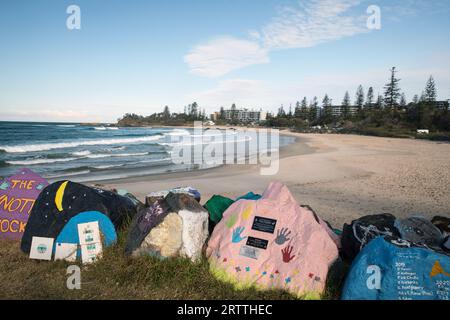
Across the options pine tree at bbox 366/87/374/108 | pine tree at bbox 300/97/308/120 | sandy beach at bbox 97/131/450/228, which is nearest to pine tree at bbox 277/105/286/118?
pine tree at bbox 300/97/308/120

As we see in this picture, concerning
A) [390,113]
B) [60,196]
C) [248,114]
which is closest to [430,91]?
[390,113]

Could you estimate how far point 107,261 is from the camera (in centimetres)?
368

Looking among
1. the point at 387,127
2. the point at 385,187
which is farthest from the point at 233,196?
the point at 387,127

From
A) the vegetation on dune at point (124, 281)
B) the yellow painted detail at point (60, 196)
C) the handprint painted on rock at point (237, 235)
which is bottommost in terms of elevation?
the vegetation on dune at point (124, 281)

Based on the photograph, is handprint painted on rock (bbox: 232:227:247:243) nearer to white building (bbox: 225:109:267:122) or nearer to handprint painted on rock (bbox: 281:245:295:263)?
handprint painted on rock (bbox: 281:245:295:263)

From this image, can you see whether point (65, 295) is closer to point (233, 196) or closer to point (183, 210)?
point (183, 210)

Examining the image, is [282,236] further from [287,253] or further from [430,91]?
[430,91]

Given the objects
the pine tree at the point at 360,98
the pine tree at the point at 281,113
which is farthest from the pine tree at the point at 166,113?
the pine tree at the point at 360,98

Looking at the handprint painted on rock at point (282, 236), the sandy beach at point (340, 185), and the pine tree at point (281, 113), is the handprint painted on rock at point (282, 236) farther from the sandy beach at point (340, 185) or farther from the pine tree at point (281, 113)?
the pine tree at point (281, 113)

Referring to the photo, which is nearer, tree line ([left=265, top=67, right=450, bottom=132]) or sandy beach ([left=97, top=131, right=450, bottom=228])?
sandy beach ([left=97, top=131, right=450, bottom=228])

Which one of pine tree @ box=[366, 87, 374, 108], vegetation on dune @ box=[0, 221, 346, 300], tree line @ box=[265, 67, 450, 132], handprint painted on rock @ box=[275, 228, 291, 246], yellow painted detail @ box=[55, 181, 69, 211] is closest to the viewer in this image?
vegetation on dune @ box=[0, 221, 346, 300]

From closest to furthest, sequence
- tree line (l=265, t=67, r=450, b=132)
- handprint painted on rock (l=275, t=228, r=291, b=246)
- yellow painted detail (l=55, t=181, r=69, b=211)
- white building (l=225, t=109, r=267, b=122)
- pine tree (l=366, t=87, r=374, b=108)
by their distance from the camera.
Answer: handprint painted on rock (l=275, t=228, r=291, b=246), yellow painted detail (l=55, t=181, r=69, b=211), tree line (l=265, t=67, r=450, b=132), pine tree (l=366, t=87, r=374, b=108), white building (l=225, t=109, r=267, b=122)

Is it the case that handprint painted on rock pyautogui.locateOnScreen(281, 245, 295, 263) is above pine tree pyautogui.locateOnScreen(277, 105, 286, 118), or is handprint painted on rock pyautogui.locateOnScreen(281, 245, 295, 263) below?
below
